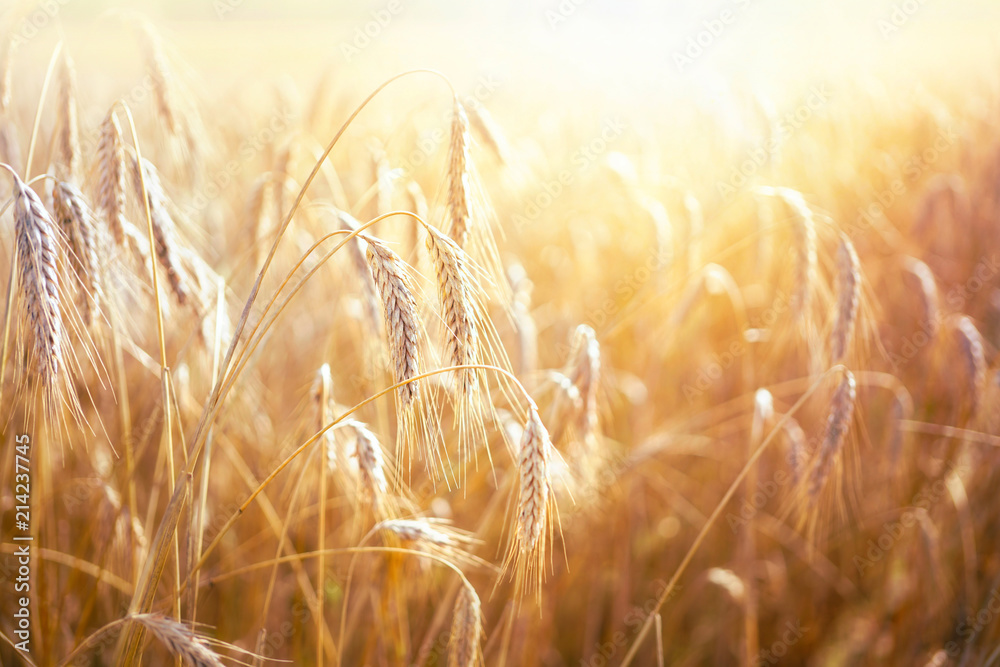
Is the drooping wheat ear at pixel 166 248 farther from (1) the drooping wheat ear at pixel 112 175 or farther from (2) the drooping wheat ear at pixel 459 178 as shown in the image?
(2) the drooping wheat ear at pixel 459 178

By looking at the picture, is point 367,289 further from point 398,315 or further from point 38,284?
point 38,284

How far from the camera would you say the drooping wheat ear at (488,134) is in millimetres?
1509

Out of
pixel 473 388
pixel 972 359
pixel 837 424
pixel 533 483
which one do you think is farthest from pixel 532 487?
pixel 972 359

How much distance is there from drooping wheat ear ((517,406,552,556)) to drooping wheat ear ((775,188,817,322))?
3.22ft

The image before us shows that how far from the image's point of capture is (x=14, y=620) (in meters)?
1.63

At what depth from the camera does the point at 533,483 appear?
991mm

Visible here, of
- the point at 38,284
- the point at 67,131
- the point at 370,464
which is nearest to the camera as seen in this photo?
the point at 38,284

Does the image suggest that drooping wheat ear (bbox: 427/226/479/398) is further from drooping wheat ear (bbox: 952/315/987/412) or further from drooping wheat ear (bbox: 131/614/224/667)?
drooping wheat ear (bbox: 952/315/987/412)

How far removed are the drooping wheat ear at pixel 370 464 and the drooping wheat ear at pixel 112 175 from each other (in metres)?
0.60

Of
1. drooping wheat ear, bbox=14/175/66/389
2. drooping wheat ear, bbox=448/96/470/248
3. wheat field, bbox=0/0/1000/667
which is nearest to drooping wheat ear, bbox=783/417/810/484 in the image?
wheat field, bbox=0/0/1000/667

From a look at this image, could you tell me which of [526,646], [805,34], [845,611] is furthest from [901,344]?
[805,34]

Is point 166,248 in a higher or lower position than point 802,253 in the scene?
higher

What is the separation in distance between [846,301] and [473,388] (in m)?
1.05

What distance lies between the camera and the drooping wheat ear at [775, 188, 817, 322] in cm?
163
